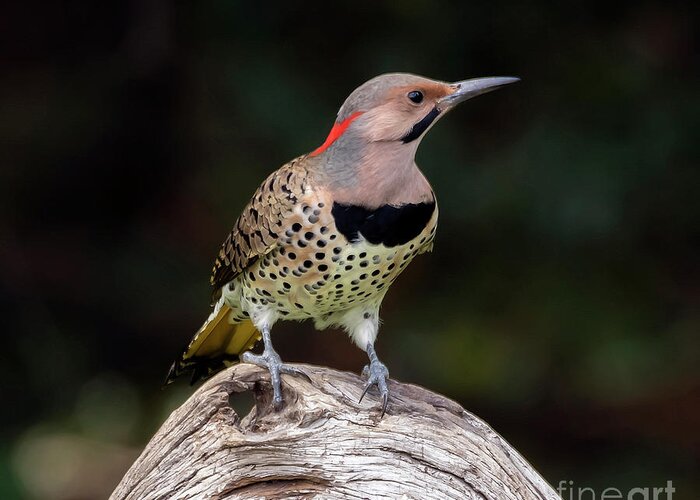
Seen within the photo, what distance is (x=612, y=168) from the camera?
4758mm

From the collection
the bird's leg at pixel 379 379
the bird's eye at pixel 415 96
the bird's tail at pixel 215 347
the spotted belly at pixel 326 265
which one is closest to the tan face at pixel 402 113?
the bird's eye at pixel 415 96

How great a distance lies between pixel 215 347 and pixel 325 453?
3.12 ft

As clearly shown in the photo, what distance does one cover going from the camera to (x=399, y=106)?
323 cm

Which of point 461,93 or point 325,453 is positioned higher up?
point 461,93

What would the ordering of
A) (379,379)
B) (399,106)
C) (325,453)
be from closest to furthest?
(325,453) → (399,106) → (379,379)

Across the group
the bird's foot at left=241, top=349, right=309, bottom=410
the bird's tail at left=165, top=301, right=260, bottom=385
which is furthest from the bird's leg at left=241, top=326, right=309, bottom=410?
the bird's tail at left=165, top=301, right=260, bottom=385

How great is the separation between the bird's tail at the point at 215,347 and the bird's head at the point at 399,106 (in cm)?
91

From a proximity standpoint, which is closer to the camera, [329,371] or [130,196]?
[329,371]

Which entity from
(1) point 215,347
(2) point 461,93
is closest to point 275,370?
(1) point 215,347

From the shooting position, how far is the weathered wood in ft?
10.2

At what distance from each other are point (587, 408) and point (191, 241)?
2030mm

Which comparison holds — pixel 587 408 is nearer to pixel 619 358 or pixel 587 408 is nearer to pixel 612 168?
pixel 619 358

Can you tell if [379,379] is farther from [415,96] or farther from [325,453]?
[415,96]

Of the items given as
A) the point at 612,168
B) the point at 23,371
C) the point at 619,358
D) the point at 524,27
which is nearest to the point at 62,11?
the point at 23,371
